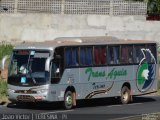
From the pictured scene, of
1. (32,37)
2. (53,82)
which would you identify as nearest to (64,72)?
(53,82)

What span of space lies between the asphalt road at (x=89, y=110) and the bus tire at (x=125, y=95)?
341 millimetres

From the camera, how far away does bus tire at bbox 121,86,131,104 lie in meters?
31.4

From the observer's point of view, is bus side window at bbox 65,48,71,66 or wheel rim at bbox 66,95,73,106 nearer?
bus side window at bbox 65,48,71,66

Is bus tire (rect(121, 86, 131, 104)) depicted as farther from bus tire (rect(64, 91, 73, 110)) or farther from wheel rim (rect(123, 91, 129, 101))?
bus tire (rect(64, 91, 73, 110))

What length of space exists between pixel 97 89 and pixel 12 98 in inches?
162

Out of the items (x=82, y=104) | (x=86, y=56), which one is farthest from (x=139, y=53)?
(x=86, y=56)

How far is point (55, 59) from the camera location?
27.2m

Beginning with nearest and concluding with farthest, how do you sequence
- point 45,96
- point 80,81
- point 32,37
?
point 45,96, point 80,81, point 32,37

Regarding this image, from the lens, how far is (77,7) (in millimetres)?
48500

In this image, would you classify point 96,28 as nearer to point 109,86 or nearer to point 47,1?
point 47,1

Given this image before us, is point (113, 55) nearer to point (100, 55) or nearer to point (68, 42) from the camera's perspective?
point (100, 55)

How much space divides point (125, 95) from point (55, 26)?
17.1 m

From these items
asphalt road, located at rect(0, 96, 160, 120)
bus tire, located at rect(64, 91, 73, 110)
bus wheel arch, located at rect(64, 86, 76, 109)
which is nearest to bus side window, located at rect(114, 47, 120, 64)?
asphalt road, located at rect(0, 96, 160, 120)

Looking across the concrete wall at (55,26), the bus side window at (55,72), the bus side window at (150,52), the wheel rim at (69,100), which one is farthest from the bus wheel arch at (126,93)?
the concrete wall at (55,26)
